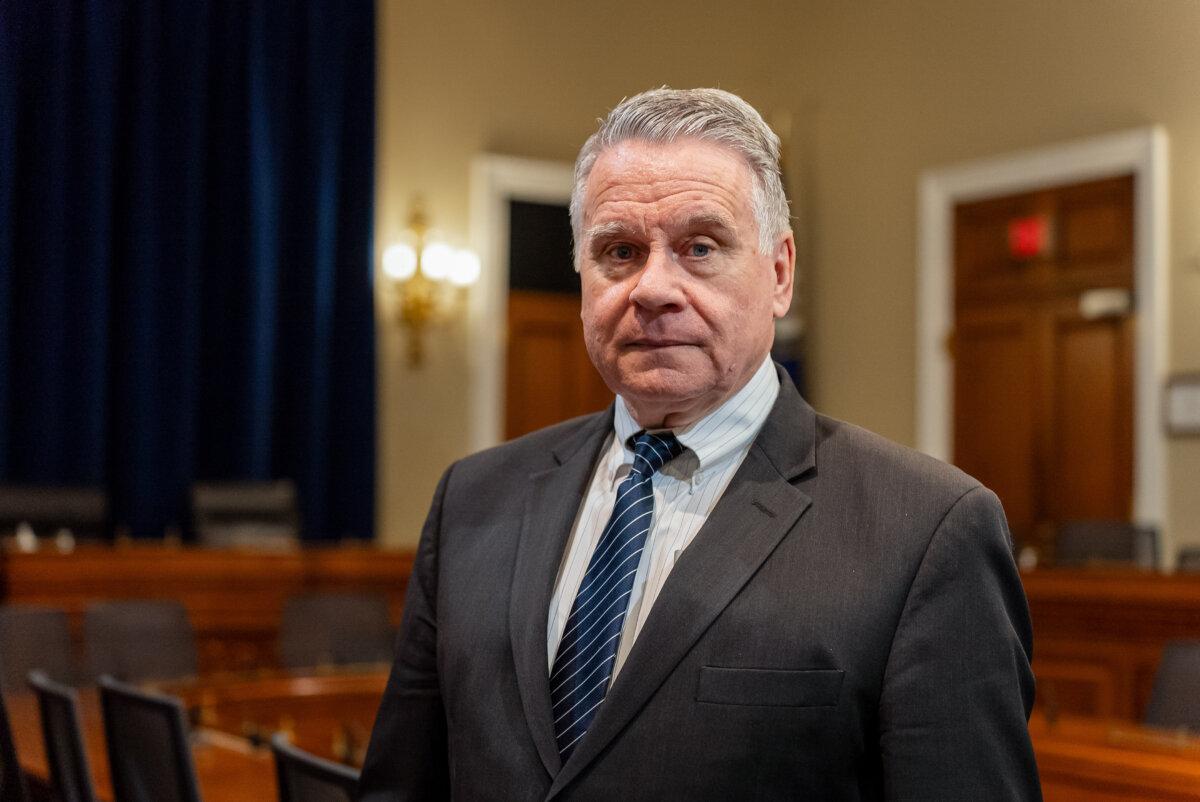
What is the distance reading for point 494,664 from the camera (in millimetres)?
→ 1487

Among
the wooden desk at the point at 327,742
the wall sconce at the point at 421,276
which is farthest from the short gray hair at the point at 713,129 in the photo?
the wall sconce at the point at 421,276

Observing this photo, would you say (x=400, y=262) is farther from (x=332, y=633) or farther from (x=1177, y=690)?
(x=1177, y=690)

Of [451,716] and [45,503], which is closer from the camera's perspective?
[451,716]

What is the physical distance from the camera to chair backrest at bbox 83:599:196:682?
4.91 metres

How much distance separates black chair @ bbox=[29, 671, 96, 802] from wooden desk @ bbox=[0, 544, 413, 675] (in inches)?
122

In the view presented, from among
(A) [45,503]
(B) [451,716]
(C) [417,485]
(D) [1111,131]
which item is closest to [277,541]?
(A) [45,503]

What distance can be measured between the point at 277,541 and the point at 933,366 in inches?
176

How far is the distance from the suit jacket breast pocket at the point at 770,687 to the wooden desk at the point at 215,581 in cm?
518

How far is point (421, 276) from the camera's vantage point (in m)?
9.28

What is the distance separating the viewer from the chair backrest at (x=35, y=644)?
4.76 meters

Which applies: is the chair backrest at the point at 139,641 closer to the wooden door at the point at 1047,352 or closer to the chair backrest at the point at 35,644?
the chair backrest at the point at 35,644

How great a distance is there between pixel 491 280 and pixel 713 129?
808 cm

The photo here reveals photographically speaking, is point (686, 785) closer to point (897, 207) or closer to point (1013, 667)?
point (1013, 667)

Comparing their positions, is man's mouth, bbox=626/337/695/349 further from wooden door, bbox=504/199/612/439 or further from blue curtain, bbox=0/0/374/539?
wooden door, bbox=504/199/612/439
